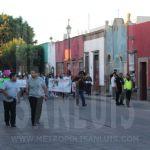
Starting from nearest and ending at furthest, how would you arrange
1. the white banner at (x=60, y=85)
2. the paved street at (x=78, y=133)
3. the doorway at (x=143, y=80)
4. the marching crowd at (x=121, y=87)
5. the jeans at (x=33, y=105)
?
the paved street at (x=78, y=133), the jeans at (x=33, y=105), the marching crowd at (x=121, y=87), the doorway at (x=143, y=80), the white banner at (x=60, y=85)

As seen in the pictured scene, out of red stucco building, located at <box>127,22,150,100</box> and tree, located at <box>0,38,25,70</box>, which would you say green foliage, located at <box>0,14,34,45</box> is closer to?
tree, located at <box>0,38,25,70</box>

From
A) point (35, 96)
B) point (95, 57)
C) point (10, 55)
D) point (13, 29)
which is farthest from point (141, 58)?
point (13, 29)

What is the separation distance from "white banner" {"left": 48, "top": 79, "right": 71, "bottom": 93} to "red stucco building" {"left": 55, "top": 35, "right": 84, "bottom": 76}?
820 cm

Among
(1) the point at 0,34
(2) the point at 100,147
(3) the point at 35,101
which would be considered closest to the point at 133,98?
(3) the point at 35,101

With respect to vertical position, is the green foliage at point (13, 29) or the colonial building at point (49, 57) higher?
the green foliage at point (13, 29)

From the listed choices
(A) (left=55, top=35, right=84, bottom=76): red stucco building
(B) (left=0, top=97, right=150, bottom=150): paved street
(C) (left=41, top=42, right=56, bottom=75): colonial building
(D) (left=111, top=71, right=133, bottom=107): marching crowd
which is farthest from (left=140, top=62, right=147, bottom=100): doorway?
(C) (left=41, top=42, right=56, bottom=75): colonial building

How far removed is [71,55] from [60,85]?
12.5 metres

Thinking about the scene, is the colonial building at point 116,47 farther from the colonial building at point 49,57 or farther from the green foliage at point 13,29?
the green foliage at point 13,29

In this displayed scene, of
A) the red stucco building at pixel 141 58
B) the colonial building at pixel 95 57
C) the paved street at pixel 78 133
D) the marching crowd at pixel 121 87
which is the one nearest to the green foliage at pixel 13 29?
the colonial building at pixel 95 57

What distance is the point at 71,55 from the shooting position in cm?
5081

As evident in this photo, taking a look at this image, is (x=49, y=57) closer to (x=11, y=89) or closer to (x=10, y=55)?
(x=10, y=55)

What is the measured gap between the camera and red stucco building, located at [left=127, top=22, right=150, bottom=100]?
112ft

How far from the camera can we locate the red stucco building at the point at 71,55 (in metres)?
48.1

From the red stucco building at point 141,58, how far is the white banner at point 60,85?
4.40 meters
